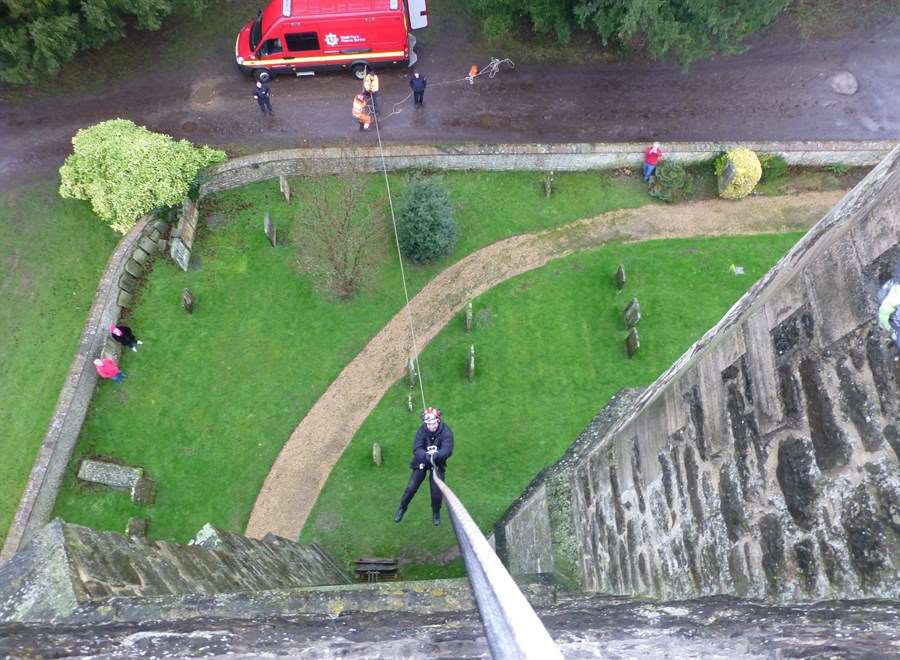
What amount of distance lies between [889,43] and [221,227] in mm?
20131

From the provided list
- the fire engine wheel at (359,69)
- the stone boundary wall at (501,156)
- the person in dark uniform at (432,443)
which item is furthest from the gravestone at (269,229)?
the person in dark uniform at (432,443)

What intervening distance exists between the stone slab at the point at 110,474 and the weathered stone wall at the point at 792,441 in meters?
9.87

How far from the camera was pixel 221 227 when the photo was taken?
14.1 metres

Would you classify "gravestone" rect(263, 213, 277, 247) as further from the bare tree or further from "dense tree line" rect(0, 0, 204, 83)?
"dense tree line" rect(0, 0, 204, 83)

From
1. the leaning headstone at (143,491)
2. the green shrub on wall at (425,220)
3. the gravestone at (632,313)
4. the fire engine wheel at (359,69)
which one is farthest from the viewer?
the fire engine wheel at (359,69)

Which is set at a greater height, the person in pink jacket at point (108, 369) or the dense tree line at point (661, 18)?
the dense tree line at point (661, 18)

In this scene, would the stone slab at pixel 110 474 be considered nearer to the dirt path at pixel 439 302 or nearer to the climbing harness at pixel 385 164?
the dirt path at pixel 439 302

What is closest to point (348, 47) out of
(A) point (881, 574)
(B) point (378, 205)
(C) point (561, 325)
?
(B) point (378, 205)

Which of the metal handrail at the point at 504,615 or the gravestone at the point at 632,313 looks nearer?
the metal handrail at the point at 504,615

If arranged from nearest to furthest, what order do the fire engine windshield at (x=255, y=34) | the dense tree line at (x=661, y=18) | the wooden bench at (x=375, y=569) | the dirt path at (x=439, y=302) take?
the wooden bench at (x=375, y=569) → the dirt path at (x=439, y=302) → the dense tree line at (x=661, y=18) → the fire engine windshield at (x=255, y=34)

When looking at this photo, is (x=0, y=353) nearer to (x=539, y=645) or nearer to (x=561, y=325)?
(x=561, y=325)

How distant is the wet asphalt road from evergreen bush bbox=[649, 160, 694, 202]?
141 centimetres

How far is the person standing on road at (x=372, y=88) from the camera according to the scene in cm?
1483

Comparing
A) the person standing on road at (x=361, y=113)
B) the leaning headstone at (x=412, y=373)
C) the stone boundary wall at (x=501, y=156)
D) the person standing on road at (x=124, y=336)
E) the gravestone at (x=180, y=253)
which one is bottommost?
the leaning headstone at (x=412, y=373)
